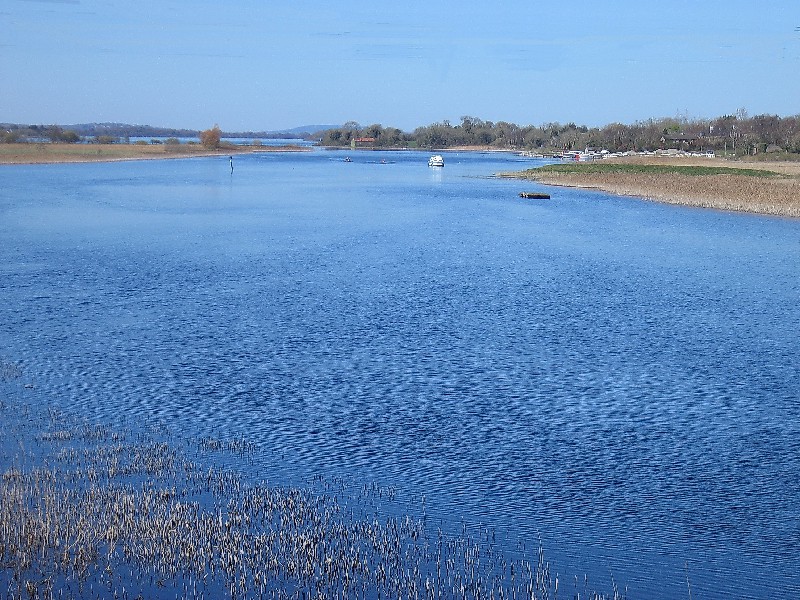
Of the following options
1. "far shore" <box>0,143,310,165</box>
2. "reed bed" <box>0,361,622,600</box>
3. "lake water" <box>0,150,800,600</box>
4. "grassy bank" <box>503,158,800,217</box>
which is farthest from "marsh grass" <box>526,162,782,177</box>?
"reed bed" <box>0,361,622,600</box>

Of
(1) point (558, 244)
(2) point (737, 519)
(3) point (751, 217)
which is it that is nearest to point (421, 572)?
(2) point (737, 519)

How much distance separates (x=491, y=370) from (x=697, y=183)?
218ft

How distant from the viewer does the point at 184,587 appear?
445 inches

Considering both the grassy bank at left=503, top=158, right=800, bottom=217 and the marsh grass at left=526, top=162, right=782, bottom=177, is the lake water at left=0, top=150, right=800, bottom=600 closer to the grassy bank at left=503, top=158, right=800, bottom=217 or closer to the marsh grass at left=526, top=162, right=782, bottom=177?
the grassy bank at left=503, top=158, right=800, bottom=217

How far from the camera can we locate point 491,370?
22.2m

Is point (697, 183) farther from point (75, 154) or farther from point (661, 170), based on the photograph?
point (75, 154)

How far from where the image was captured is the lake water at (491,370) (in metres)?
14.0

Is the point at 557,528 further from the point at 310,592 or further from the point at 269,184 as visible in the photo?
the point at 269,184

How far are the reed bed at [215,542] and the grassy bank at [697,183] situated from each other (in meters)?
55.2

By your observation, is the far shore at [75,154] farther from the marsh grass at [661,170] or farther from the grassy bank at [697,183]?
the marsh grass at [661,170]

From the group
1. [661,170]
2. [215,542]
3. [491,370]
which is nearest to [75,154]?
[661,170]

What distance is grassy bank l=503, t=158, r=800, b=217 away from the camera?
67.1m

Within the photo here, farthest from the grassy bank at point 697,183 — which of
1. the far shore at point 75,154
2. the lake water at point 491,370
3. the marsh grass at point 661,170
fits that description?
the far shore at point 75,154

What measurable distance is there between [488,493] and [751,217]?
52.4 metres
